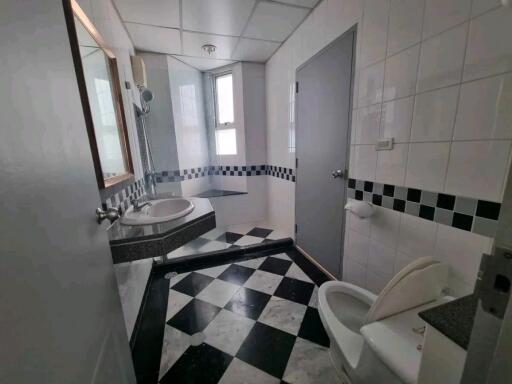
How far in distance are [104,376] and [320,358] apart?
979 mm

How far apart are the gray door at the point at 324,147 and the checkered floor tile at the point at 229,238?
579 mm

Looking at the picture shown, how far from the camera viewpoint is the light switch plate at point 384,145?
3.61 feet

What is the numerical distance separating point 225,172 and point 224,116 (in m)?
0.75

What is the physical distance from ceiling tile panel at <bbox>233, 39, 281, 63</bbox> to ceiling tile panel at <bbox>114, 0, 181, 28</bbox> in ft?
2.11

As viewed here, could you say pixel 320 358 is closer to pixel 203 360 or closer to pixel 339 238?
pixel 203 360

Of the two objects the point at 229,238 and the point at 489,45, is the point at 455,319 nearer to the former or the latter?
the point at 489,45

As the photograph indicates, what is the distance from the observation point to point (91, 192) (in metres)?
0.65

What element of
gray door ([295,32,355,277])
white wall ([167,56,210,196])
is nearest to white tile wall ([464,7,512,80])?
gray door ([295,32,355,277])

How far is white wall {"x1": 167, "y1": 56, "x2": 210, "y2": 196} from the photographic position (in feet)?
8.04

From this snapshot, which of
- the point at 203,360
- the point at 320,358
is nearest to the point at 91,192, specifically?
the point at 203,360

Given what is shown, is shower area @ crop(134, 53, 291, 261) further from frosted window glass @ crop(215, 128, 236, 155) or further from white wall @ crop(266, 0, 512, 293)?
white wall @ crop(266, 0, 512, 293)

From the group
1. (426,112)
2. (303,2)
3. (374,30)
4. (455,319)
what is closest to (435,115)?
(426,112)

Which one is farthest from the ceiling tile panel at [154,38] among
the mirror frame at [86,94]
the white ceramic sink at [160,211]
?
the white ceramic sink at [160,211]

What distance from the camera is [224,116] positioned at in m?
2.83
